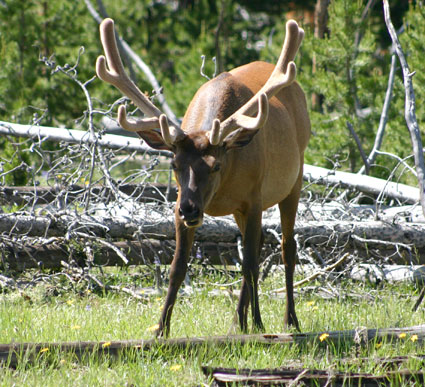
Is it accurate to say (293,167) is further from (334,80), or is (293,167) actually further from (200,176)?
(334,80)

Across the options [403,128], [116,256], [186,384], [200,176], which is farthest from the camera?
[403,128]

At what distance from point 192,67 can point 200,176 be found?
360 inches

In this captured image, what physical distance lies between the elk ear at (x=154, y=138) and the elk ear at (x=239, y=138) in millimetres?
418

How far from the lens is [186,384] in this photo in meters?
3.87

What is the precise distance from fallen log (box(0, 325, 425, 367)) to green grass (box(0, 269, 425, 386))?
4 centimetres

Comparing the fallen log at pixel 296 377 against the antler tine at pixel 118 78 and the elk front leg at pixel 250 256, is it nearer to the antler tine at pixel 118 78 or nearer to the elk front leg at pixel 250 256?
the elk front leg at pixel 250 256

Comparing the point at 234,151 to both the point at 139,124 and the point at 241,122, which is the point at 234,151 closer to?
the point at 241,122

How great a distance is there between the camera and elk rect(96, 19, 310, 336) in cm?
470

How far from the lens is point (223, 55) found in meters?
15.9

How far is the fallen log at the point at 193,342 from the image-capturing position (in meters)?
4.01

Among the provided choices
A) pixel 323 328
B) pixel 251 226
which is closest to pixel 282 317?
pixel 323 328

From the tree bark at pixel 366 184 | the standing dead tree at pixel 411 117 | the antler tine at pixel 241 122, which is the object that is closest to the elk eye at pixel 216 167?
the antler tine at pixel 241 122

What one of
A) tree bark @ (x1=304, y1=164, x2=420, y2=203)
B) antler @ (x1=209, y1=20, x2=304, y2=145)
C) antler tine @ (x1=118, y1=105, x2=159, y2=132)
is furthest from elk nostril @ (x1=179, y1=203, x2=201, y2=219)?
tree bark @ (x1=304, y1=164, x2=420, y2=203)

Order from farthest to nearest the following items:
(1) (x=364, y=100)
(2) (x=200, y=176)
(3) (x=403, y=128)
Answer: (1) (x=364, y=100), (3) (x=403, y=128), (2) (x=200, y=176)
